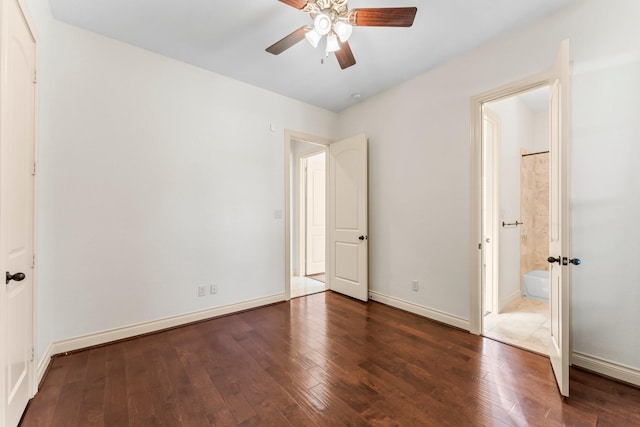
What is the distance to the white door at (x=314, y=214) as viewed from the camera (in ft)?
17.4

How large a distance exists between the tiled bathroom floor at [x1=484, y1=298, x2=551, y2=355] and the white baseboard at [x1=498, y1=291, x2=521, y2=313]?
40mm

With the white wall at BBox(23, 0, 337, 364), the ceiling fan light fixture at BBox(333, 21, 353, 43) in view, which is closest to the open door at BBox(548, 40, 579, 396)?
A: the ceiling fan light fixture at BBox(333, 21, 353, 43)

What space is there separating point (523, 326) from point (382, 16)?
10.8ft

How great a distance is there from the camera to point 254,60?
2896mm

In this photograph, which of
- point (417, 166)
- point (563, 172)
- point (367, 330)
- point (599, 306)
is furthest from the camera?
point (417, 166)

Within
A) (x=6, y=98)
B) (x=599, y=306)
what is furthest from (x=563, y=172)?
(x=6, y=98)

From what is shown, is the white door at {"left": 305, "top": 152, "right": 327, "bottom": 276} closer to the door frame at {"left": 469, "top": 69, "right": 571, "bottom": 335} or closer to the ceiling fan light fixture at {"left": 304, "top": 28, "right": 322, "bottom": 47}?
the door frame at {"left": 469, "top": 69, "right": 571, "bottom": 335}

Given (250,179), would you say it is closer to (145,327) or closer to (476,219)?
(145,327)

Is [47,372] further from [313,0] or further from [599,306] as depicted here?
[599,306]

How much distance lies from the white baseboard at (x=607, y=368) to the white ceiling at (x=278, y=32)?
108 inches

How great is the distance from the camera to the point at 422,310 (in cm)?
313

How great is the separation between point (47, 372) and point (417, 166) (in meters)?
3.88

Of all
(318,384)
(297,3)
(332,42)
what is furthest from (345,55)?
(318,384)

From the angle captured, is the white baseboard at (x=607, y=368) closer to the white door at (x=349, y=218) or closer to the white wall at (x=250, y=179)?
the white wall at (x=250, y=179)
